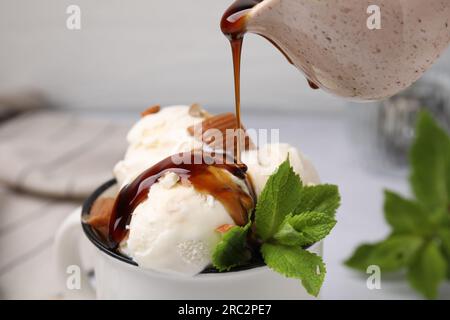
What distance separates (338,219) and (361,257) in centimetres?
19

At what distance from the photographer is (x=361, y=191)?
1.35 metres

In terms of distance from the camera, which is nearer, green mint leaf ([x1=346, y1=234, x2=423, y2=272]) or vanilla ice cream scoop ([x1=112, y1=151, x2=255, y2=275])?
vanilla ice cream scoop ([x1=112, y1=151, x2=255, y2=275])

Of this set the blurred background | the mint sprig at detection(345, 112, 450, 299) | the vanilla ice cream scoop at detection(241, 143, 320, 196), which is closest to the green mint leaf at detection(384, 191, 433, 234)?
the mint sprig at detection(345, 112, 450, 299)

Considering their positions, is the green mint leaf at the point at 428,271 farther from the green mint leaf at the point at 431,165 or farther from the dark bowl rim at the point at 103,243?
the dark bowl rim at the point at 103,243

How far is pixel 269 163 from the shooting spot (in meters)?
0.68

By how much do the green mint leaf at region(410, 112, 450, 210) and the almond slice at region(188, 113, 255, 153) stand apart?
1.46 ft

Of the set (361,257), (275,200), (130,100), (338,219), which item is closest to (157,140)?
(275,200)

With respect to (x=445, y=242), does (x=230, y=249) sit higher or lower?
higher

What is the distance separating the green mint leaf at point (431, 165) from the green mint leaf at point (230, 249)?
53 centimetres

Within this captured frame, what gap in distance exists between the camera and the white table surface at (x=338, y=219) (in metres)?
1.02

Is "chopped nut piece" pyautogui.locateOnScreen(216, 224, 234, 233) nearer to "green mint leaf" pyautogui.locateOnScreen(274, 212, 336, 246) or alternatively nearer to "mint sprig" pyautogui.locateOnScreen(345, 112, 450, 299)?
"green mint leaf" pyautogui.locateOnScreen(274, 212, 336, 246)

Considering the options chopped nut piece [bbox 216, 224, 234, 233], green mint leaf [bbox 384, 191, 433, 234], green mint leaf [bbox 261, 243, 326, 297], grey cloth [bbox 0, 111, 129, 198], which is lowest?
green mint leaf [bbox 384, 191, 433, 234]

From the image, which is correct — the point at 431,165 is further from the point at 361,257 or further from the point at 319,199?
the point at 319,199

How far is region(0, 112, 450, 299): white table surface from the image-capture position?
1.02 meters
